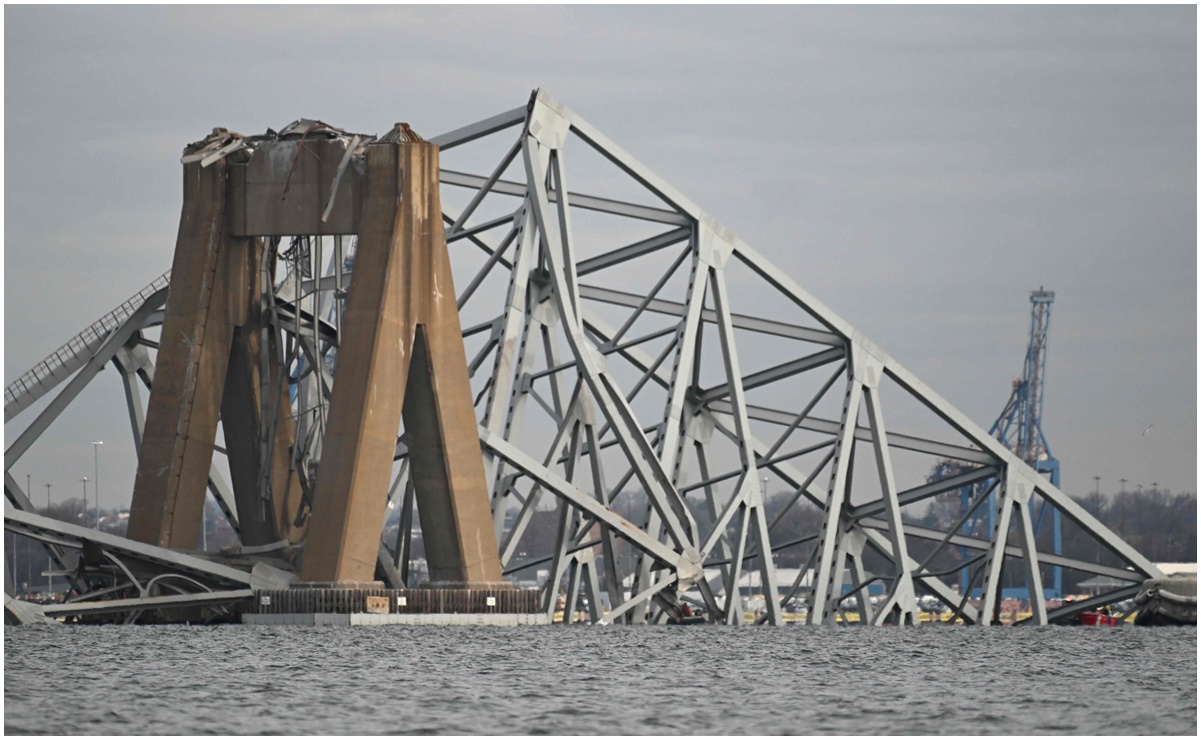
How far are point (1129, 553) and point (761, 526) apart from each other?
619 inches

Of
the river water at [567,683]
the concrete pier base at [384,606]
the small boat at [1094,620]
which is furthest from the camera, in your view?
the small boat at [1094,620]

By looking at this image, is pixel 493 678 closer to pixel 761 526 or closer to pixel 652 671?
pixel 652 671

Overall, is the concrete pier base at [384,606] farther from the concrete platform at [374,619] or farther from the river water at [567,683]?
the river water at [567,683]

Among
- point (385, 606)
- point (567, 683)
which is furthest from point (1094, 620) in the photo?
point (567, 683)

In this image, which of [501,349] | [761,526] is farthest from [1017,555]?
[501,349]

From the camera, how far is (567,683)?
52.0 meters

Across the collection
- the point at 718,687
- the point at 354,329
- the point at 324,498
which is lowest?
the point at 718,687

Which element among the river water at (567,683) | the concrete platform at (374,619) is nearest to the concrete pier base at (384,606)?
the concrete platform at (374,619)

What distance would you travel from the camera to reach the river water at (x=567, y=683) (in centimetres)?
4209

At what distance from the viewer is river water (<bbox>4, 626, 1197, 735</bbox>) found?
42094mm

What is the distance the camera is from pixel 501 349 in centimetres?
8019

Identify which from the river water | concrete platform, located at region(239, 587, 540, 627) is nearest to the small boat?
the river water

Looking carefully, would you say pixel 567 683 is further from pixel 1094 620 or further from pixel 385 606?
pixel 1094 620

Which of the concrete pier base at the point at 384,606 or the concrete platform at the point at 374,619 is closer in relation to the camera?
the concrete pier base at the point at 384,606
